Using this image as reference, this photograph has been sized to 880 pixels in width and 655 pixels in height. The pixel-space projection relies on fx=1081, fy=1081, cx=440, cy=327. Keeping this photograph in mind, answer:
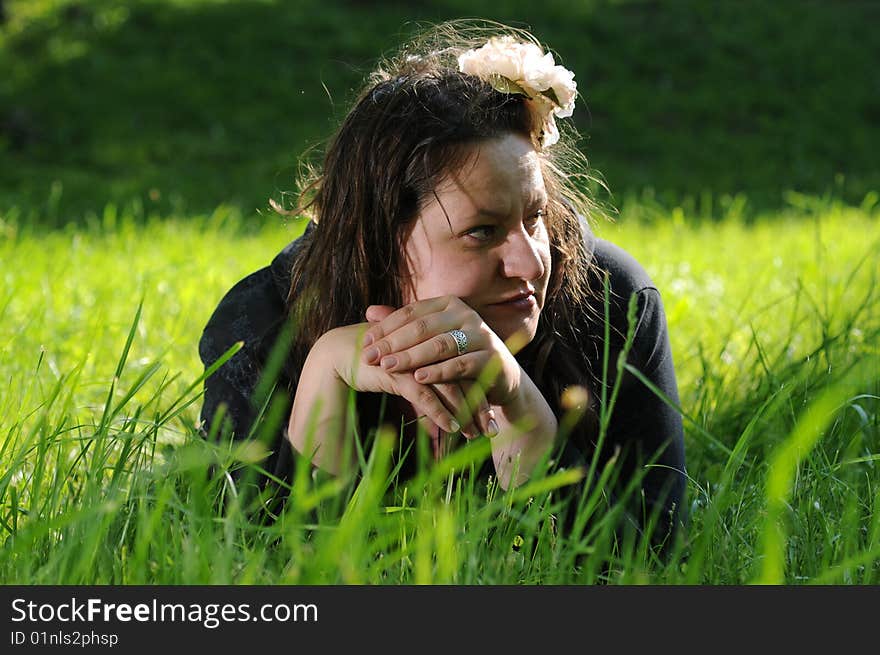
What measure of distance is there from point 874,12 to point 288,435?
48.1 ft

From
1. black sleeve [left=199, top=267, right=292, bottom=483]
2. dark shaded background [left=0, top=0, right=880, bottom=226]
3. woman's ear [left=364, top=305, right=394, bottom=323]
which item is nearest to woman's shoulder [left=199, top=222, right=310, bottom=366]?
black sleeve [left=199, top=267, right=292, bottom=483]

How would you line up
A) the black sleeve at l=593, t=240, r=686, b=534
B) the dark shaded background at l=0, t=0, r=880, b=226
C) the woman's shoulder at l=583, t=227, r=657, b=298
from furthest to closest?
the dark shaded background at l=0, t=0, r=880, b=226
the woman's shoulder at l=583, t=227, r=657, b=298
the black sleeve at l=593, t=240, r=686, b=534

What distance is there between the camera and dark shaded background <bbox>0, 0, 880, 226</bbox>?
32.1 ft

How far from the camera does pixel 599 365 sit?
2.43 m

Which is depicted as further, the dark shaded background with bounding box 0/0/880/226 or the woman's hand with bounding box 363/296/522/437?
the dark shaded background with bounding box 0/0/880/226

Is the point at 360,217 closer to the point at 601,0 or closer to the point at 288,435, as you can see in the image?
the point at 288,435

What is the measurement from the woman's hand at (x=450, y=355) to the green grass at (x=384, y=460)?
0.58 feet

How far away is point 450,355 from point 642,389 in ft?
2.26

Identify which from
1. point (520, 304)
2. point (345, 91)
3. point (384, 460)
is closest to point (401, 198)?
point (520, 304)

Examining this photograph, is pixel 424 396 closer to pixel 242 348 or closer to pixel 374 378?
pixel 374 378

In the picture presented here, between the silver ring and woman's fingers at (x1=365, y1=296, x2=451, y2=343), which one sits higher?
woman's fingers at (x1=365, y1=296, x2=451, y2=343)

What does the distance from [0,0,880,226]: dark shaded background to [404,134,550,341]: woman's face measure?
645 cm

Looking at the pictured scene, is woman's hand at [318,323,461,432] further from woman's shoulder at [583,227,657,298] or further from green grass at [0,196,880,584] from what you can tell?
woman's shoulder at [583,227,657,298]

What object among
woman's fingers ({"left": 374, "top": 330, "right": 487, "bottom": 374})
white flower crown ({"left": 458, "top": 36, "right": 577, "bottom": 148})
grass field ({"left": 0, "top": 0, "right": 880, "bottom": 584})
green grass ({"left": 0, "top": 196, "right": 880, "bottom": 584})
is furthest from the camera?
white flower crown ({"left": 458, "top": 36, "right": 577, "bottom": 148})
